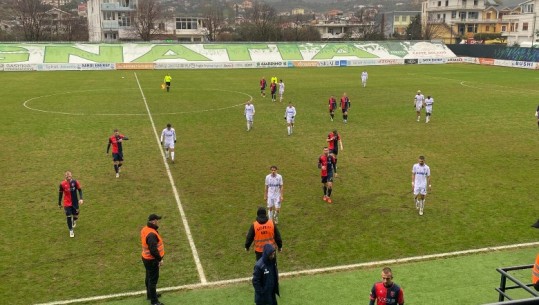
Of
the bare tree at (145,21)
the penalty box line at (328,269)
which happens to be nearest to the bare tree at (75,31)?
the bare tree at (145,21)

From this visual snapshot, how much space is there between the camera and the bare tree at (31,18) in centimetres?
9988

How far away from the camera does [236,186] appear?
17859 mm

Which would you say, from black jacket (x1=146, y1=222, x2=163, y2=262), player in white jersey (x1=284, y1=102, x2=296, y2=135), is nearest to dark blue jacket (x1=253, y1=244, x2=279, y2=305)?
black jacket (x1=146, y1=222, x2=163, y2=262)

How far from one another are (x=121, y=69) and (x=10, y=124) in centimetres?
4095

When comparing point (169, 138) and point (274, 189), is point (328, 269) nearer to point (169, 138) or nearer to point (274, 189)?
point (274, 189)

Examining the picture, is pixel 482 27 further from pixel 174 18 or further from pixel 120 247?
pixel 120 247

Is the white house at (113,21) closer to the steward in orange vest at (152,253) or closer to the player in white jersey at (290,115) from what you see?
the player in white jersey at (290,115)

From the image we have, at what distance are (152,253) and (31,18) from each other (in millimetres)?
111324

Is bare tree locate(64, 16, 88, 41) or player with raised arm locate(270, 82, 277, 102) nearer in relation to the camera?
player with raised arm locate(270, 82, 277, 102)

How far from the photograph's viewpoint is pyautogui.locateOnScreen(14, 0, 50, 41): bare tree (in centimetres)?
9988

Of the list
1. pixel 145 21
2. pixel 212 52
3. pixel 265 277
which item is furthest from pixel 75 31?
pixel 265 277

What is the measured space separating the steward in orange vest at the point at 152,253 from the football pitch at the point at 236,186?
90 centimetres

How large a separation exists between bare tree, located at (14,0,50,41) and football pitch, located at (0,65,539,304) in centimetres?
7085

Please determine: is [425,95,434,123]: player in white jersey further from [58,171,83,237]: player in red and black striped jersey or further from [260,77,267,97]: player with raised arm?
[58,171,83,237]: player in red and black striped jersey
